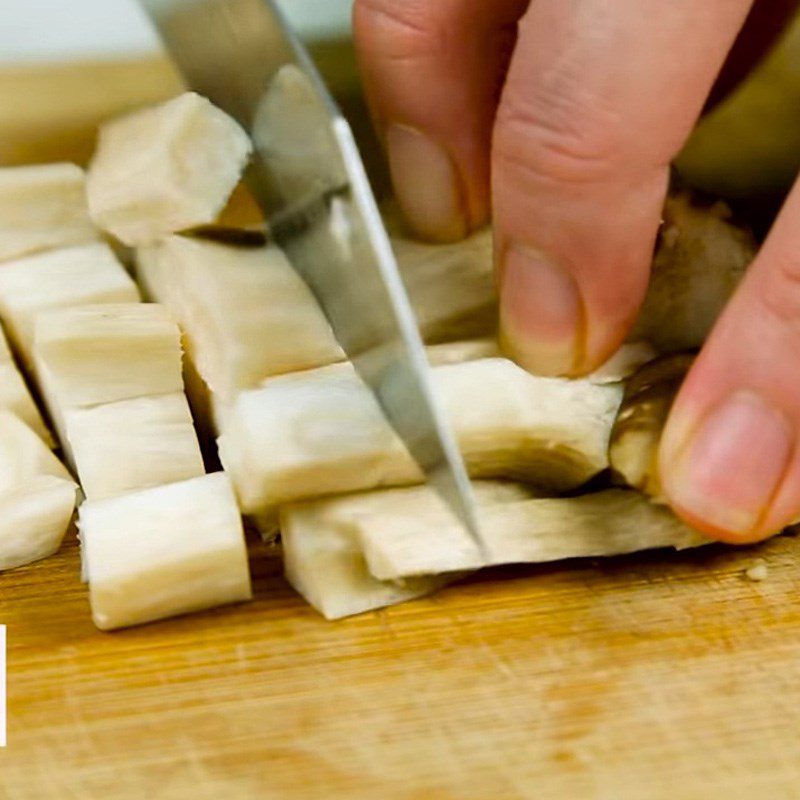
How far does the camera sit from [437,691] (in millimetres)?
879

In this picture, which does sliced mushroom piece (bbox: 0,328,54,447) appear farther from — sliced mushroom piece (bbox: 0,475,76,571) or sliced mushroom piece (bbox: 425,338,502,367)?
sliced mushroom piece (bbox: 425,338,502,367)

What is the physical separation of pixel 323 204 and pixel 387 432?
7.1 inches

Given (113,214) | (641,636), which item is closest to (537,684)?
(641,636)

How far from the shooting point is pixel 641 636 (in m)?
0.92

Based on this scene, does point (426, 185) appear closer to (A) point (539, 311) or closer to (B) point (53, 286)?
(A) point (539, 311)

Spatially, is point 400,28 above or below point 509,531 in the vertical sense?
above

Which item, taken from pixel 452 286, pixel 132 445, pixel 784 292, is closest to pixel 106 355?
pixel 132 445

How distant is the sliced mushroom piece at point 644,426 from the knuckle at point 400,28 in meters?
0.32

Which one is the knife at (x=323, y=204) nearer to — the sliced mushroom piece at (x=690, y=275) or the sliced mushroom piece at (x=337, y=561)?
the sliced mushroom piece at (x=337, y=561)

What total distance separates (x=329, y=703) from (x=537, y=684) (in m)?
0.14

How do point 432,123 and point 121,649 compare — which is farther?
point 432,123

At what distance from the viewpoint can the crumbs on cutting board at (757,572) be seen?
38.5 inches

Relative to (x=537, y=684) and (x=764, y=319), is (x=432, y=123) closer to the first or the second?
(x=764, y=319)

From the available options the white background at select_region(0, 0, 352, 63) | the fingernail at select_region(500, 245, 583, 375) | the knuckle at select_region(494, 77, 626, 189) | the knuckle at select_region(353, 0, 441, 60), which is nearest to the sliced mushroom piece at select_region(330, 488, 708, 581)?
the fingernail at select_region(500, 245, 583, 375)
